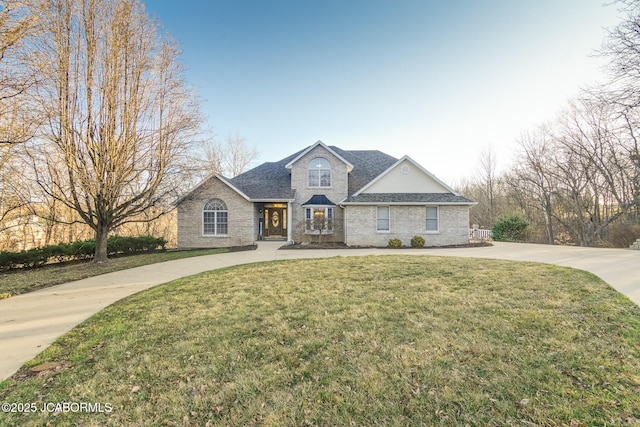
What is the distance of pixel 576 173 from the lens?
2308cm

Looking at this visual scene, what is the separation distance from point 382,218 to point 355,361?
14.6m

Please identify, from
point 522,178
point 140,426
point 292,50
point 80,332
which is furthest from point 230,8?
point 522,178

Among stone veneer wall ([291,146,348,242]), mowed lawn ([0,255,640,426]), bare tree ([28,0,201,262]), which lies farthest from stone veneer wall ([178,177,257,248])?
mowed lawn ([0,255,640,426])

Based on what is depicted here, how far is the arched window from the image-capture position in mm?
18266

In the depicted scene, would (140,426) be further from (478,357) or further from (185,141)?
(185,141)

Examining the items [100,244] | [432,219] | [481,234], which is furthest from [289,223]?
[481,234]

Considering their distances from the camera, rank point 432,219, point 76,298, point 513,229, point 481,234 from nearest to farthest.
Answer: point 76,298, point 432,219, point 513,229, point 481,234

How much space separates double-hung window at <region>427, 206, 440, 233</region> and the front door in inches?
394

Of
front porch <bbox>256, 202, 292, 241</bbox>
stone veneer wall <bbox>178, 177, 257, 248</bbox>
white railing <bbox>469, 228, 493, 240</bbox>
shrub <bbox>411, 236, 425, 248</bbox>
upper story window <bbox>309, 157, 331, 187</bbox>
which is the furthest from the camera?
white railing <bbox>469, 228, 493, 240</bbox>

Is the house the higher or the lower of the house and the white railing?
the higher

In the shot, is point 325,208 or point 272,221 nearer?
point 325,208

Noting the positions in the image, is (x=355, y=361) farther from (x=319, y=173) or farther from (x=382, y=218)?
(x=319, y=173)

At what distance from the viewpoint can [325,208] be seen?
19.0 meters

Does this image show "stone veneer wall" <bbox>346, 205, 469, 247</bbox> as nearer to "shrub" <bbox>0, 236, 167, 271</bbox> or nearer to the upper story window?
the upper story window
